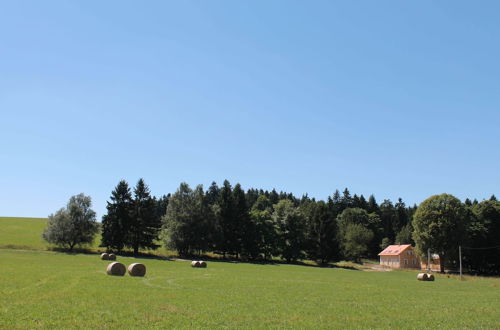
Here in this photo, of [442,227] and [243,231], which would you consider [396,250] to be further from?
[243,231]

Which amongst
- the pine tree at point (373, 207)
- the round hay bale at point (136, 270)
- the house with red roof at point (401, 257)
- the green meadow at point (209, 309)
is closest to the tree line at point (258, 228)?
the house with red roof at point (401, 257)

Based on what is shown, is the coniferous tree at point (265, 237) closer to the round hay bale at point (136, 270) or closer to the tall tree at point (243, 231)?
the tall tree at point (243, 231)

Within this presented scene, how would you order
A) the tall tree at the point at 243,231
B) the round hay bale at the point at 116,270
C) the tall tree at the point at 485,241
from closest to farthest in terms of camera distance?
the round hay bale at the point at 116,270 < the tall tree at the point at 485,241 < the tall tree at the point at 243,231

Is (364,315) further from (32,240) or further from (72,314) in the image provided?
(32,240)

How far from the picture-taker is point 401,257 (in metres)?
113

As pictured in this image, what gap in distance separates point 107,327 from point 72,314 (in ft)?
10.1

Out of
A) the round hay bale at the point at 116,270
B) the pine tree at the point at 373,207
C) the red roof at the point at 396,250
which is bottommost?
the round hay bale at the point at 116,270

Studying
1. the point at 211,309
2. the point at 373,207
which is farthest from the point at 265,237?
the point at 373,207

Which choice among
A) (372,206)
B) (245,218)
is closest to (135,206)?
(245,218)

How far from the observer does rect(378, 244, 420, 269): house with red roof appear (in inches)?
4444

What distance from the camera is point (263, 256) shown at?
303 ft

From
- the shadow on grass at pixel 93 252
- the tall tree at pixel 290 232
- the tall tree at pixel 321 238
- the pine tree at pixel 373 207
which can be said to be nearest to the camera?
the shadow on grass at pixel 93 252

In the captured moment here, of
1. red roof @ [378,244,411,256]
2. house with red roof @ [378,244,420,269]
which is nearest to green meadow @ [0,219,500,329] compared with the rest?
house with red roof @ [378,244,420,269]

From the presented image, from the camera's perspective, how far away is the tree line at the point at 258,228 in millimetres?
80375
